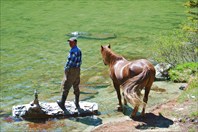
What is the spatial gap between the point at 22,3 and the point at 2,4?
6.47 ft

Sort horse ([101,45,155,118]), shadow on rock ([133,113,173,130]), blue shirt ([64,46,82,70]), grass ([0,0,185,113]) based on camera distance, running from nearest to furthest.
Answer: horse ([101,45,155,118]) < shadow on rock ([133,113,173,130]) < blue shirt ([64,46,82,70]) < grass ([0,0,185,113])

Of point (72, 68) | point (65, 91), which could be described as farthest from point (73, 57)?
point (65, 91)

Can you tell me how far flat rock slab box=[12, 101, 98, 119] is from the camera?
1182 centimetres

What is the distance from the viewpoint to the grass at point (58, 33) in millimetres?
17016

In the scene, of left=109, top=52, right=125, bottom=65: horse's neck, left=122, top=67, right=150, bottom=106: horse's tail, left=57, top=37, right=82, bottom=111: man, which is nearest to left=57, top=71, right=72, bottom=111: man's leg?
left=57, top=37, right=82, bottom=111: man

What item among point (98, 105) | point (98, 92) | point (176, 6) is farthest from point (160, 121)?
point (176, 6)

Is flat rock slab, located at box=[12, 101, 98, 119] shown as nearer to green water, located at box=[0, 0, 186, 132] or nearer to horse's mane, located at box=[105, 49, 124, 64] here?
green water, located at box=[0, 0, 186, 132]

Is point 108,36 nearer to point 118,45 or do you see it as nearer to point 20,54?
point 118,45

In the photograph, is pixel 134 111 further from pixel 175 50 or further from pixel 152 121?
pixel 175 50

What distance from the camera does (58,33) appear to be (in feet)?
91.7

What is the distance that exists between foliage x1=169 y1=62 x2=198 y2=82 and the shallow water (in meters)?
0.37

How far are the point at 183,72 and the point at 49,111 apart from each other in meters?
5.98

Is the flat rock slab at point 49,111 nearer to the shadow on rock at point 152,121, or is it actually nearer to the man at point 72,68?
the man at point 72,68

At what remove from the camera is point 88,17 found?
112 feet
